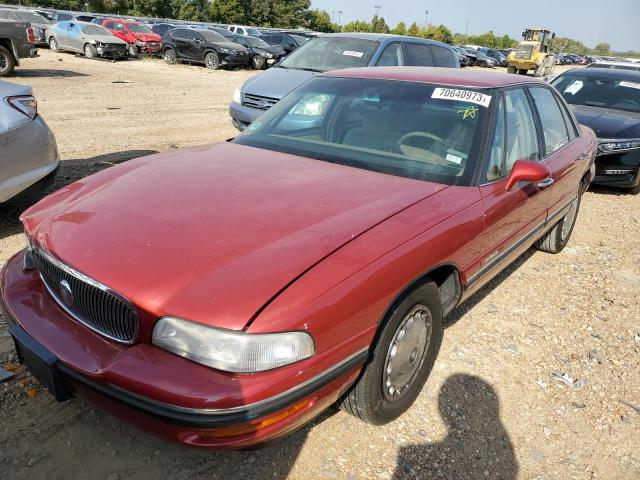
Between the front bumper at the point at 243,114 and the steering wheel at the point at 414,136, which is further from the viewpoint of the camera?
the front bumper at the point at 243,114

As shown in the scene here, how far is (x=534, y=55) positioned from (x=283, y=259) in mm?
37344

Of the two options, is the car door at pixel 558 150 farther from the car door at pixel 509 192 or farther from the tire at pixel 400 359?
the tire at pixel 400 359

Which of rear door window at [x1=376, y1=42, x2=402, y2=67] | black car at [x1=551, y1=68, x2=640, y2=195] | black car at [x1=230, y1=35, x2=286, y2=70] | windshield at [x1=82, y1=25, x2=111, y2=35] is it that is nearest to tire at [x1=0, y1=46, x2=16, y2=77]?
windshield at [x1=82, y1=25, x2=111, y2=35]

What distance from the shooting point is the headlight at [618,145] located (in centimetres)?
671

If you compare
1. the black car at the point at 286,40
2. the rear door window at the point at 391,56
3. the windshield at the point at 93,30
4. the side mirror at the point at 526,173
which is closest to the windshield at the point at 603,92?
the rear door window at the point at 391,56

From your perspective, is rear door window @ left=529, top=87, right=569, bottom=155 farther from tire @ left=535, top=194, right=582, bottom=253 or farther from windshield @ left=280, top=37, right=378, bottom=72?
windshield @ left=280, top=37, right=378, bottom=72

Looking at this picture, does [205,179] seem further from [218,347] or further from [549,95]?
[549,95]

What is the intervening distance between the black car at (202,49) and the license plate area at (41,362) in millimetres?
21085

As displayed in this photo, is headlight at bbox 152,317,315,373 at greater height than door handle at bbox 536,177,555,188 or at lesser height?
lesser

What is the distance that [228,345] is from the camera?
1727mm

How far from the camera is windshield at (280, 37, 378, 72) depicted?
7699 millimetres

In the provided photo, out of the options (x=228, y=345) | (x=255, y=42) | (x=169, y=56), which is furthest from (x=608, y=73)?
(x=169, y=56)

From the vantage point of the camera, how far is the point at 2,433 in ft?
7.57

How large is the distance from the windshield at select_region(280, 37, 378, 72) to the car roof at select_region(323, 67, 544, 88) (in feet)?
13.7
